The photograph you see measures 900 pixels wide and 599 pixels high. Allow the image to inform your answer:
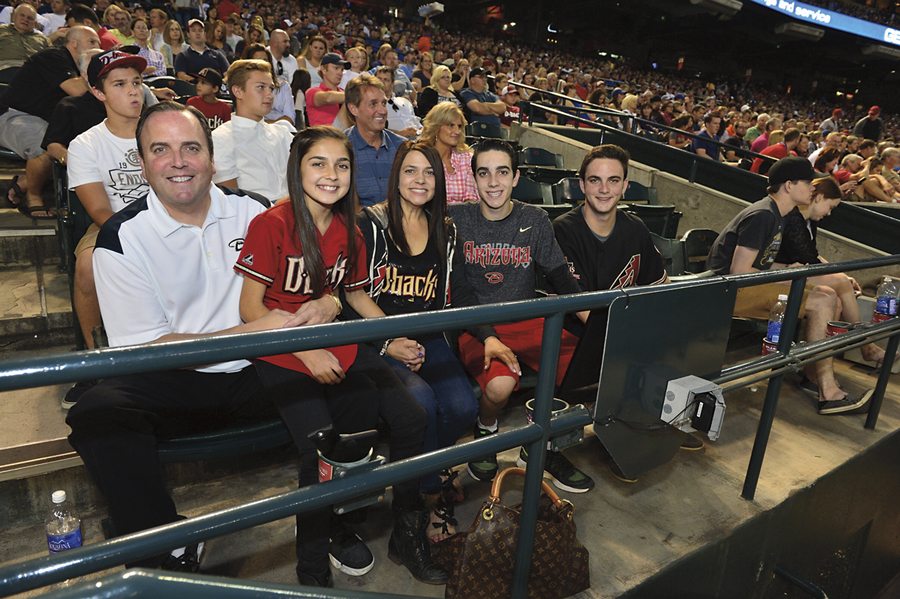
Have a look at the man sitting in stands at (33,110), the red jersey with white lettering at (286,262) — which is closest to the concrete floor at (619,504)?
the red jersey with white lettering at (286,262)

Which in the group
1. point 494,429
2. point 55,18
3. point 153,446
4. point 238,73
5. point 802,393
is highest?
point 55,18

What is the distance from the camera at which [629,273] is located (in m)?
3.16

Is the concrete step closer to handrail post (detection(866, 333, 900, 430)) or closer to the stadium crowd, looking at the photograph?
the stadium crowd

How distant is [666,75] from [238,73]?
31.8m

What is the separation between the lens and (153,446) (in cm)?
178

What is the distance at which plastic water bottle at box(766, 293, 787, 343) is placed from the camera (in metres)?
3.37

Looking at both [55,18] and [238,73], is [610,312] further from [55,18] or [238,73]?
[55,18]

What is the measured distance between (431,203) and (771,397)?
5.99 feet

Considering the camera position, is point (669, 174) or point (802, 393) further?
point (669, 174)

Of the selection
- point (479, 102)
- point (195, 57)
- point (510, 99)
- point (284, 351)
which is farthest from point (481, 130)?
point (284, 351)

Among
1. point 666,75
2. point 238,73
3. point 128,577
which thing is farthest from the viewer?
point 666,75

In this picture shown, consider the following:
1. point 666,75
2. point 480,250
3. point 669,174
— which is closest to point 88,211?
point 480,250

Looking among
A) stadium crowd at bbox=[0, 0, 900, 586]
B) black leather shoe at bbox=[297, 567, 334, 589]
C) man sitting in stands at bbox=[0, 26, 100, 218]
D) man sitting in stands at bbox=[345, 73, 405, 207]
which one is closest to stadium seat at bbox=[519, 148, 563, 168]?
stadium crowd at bbox=[0, 0, 900, 586]

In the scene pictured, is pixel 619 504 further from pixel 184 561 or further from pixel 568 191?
pixel 568 191
